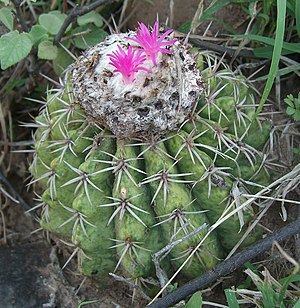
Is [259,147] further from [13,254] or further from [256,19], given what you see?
[13,254]

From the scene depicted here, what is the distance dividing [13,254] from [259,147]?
105 cm

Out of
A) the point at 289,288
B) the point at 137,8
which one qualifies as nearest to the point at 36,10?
the point at 137,8

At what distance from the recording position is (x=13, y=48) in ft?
7.07

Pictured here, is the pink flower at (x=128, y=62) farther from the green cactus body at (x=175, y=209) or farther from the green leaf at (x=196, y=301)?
the green leaf at (x=196, y=301)

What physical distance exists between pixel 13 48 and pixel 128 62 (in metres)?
0.64

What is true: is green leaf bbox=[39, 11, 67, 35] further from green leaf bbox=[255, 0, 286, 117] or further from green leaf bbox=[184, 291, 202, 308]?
green leaf bbox=[184, 291, 202, 308]

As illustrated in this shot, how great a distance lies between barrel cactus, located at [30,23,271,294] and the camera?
1.79m

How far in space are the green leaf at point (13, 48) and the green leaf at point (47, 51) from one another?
0.53 feet

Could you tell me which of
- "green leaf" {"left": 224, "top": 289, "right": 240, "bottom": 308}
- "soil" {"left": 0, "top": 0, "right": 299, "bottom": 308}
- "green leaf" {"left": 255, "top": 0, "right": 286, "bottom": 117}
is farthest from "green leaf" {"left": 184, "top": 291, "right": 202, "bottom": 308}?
"green leaf" {"left": 255, "top": 0, "right": 286, "bottom": 117}

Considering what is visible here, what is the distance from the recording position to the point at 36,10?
2.88 m

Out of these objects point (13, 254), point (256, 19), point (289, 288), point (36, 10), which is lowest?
point (289, 288)

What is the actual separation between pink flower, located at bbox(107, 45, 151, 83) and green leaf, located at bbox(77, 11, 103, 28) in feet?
2.54

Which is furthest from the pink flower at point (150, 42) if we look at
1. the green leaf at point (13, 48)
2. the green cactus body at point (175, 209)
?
the green leaf at point (13, 48)

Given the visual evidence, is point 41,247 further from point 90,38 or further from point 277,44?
point 277,44
